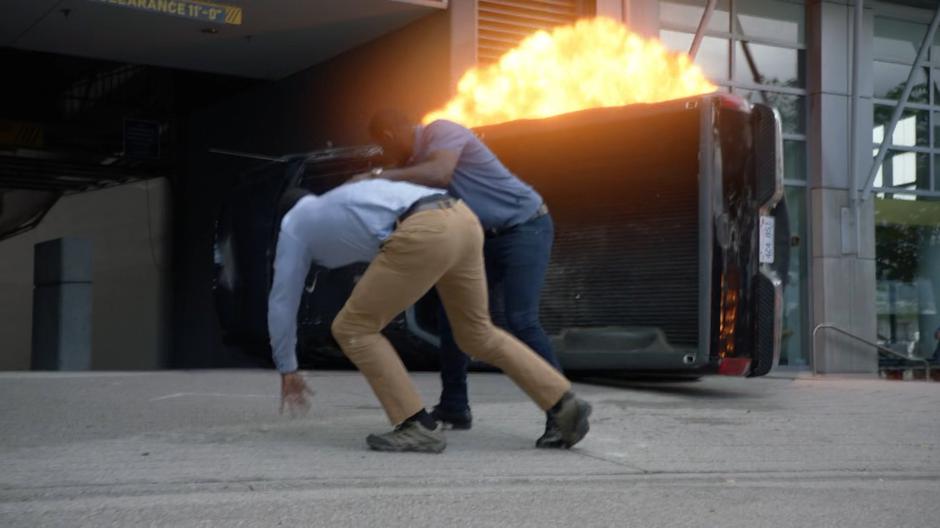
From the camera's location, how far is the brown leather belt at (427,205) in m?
5.12

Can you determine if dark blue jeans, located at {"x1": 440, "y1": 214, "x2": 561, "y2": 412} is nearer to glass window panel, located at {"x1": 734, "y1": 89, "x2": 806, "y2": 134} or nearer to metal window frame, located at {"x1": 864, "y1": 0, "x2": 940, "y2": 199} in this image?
glass window panel, located at {"x1": 734, "y1": 89, "x2": 806, "y2": 134}

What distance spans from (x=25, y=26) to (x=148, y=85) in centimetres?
578

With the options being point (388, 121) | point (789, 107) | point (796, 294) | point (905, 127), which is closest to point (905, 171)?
point (905, 127)

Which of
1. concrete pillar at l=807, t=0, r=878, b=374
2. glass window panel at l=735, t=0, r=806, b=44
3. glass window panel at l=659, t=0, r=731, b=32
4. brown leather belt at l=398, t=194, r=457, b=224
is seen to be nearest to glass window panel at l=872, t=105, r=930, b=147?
concrete pillar at l=807, t=0, r=878, b=374

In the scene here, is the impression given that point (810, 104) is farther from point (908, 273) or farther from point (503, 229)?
point (503, 229)

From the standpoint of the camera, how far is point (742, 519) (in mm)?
4289

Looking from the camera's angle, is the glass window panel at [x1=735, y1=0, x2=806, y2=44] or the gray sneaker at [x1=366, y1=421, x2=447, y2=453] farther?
the glass window panel at [x1=735, y1=0, x2=806, y2=44]

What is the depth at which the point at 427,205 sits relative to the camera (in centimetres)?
513

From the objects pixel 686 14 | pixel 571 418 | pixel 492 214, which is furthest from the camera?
pixel 686 14

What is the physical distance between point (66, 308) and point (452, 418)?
9790 millimetres

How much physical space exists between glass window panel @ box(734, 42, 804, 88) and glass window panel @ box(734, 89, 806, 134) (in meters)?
0.15

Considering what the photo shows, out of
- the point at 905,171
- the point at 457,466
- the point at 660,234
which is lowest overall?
the point at 457,466

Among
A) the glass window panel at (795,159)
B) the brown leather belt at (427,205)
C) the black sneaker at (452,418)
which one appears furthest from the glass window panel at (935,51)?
the brown leather belt at (427,205)

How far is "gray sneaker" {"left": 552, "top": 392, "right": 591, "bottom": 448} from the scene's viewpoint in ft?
17.8
